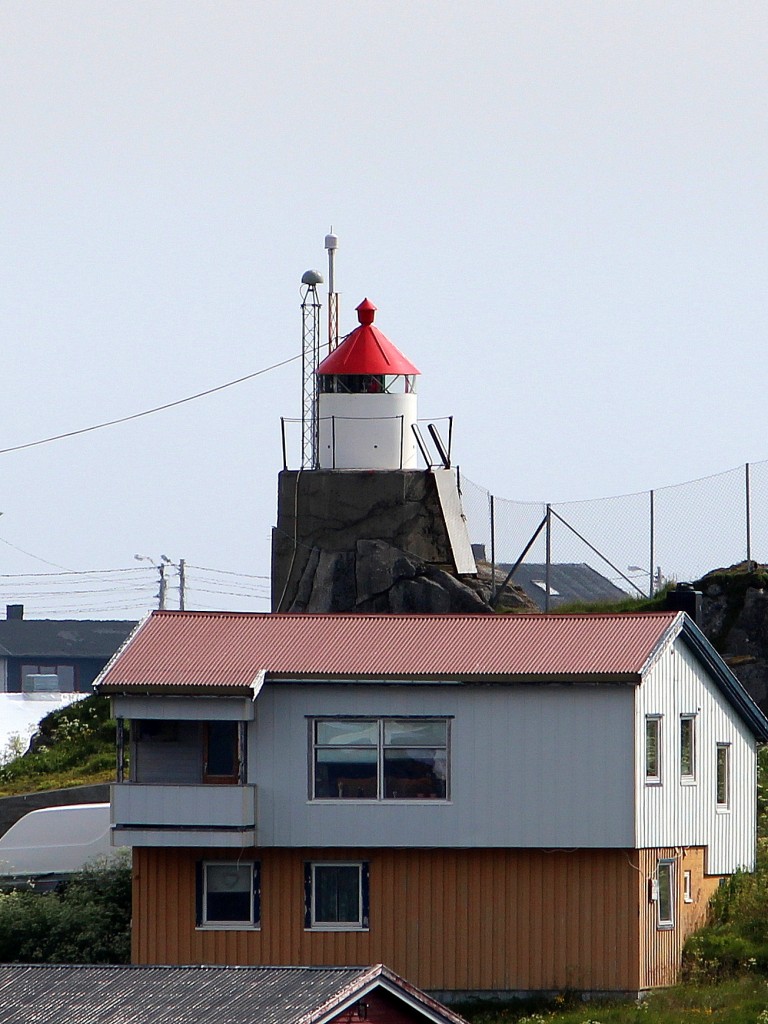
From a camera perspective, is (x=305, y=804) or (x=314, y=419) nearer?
(x=305, y=804)

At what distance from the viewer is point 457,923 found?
33719 mm

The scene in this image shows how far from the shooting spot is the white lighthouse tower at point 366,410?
51.2 meters

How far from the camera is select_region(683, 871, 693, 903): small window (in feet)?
115

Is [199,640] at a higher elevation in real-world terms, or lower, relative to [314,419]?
lower

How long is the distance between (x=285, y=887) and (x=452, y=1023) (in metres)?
9.23

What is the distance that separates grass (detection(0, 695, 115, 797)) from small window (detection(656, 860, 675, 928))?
16392 mm

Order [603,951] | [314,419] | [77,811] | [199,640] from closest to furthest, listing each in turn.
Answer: [603,951]
[199,640]
[77,811]
[314,419]

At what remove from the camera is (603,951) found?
33.3m

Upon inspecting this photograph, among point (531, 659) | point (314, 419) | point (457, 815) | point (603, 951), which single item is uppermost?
point (314, 419)

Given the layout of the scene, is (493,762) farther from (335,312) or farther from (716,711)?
(335,312)

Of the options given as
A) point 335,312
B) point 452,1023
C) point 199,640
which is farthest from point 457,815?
point 335,312

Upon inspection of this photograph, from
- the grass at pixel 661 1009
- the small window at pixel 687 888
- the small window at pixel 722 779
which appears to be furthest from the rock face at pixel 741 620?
the grass at pixel 661 1009

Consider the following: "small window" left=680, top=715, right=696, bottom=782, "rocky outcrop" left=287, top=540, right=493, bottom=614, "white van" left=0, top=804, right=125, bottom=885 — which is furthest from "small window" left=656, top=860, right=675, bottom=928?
"rocky outcrop" left=287, top=540, right=493, bottom=614

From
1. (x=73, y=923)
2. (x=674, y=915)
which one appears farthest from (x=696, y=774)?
(x=73, y=923)
